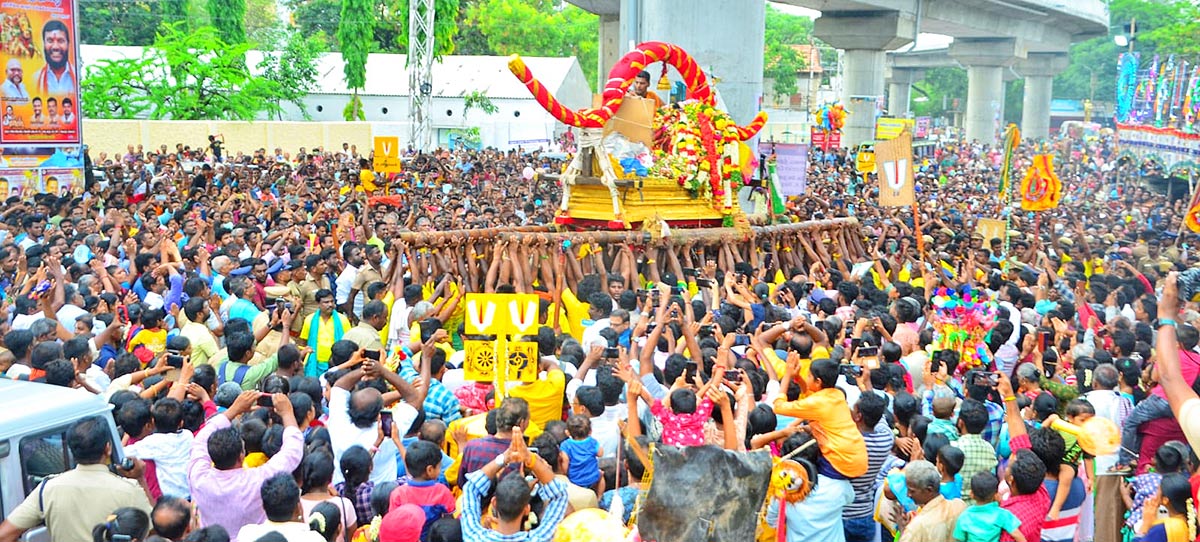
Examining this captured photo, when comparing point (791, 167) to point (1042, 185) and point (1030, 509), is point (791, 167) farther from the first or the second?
point (1030, 509)

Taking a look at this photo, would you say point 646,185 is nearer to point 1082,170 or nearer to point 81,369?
point 81,369

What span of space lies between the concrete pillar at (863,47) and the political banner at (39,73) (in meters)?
27.3

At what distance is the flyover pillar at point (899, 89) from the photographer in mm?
70438

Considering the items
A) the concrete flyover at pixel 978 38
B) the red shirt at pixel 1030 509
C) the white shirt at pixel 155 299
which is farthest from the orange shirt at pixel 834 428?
the concrete flyover at pixel 978 38

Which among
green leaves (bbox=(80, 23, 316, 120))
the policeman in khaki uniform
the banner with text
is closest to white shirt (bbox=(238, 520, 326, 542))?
the policeman in khaki uniform

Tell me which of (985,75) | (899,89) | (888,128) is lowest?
(888,128)

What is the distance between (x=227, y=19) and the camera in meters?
41.6

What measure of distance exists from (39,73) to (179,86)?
17.4 metres

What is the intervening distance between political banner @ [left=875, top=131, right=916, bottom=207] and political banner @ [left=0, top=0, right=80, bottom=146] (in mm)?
13357

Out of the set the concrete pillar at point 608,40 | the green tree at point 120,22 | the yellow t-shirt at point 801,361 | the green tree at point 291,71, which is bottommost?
the yellow t-shirt at point 801,361

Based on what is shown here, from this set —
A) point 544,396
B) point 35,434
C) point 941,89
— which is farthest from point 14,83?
point 941,89

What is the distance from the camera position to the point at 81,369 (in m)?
7.60

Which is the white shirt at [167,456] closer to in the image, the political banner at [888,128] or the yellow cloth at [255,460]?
the yellow cloth at [255,460]

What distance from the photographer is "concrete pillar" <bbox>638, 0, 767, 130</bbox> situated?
20906 millimetres
